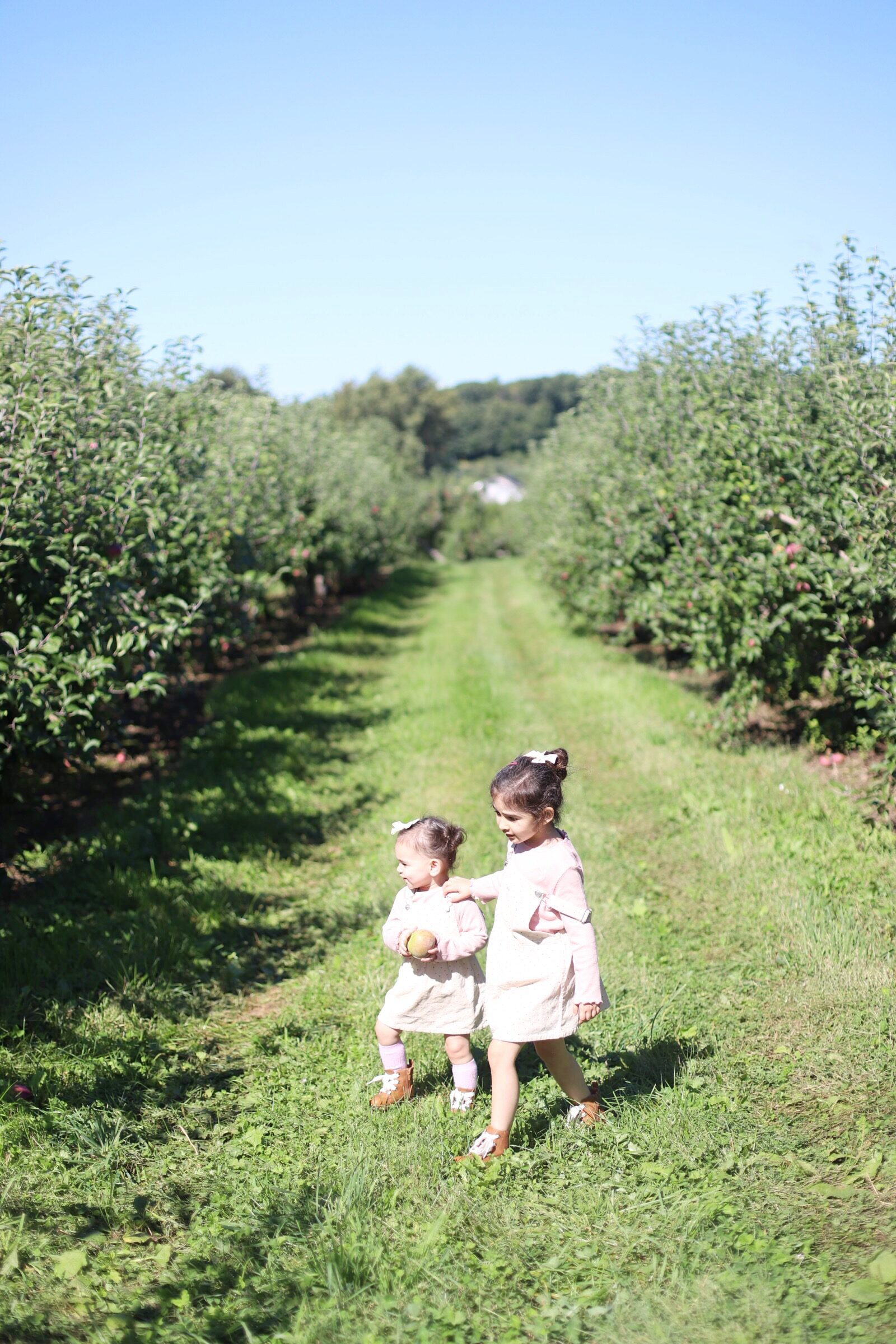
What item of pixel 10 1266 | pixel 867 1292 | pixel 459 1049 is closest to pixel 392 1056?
pixel 459 1049

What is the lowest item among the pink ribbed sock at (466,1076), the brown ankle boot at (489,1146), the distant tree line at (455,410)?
the brown ankle boot at (489,1146)

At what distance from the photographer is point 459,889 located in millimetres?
3564

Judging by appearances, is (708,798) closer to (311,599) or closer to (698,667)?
(698,667)

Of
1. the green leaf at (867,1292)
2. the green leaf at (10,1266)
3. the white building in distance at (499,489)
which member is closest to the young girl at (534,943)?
the green leaf at (867,1292)

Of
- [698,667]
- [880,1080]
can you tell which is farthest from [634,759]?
[880,1080]

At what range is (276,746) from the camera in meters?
9.38

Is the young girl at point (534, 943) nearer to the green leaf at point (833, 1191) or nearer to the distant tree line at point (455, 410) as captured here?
the green leaf at point (833, 1191)

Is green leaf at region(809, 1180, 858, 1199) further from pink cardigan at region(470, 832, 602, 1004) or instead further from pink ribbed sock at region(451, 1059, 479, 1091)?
pink ribbed sock at region(451, 1059, 479, 1091)

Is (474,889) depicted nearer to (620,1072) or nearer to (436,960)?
(436,960)

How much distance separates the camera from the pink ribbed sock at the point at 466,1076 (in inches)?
146

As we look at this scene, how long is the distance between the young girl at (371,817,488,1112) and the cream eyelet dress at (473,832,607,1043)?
0.65 feet

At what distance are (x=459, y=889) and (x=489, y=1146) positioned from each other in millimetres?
846

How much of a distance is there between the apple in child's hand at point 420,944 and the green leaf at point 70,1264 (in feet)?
4.33

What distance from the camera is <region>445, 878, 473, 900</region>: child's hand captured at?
3535 mm
